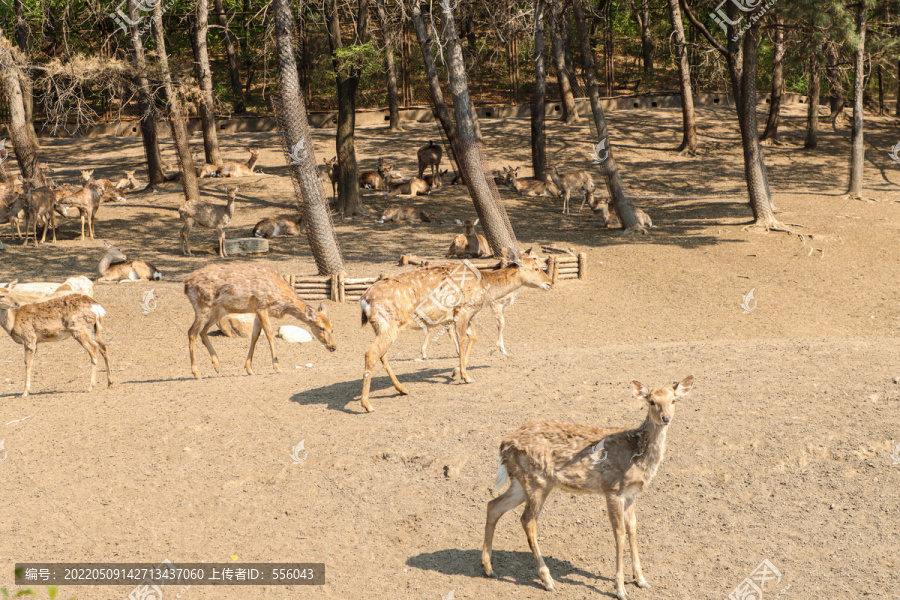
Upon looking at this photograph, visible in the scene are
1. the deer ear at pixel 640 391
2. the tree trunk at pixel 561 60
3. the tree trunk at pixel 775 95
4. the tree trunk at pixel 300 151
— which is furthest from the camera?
the tree trunk at pixel 775 95

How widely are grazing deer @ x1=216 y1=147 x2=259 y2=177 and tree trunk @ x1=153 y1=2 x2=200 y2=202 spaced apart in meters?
5.41

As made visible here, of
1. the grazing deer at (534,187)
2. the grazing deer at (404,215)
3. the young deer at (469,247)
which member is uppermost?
the grazing deer at (534,187)

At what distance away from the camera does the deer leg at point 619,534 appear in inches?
243

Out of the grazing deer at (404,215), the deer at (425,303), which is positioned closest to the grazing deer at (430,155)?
the grazing deer at (404,215)

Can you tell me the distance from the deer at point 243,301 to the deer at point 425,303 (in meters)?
2.17

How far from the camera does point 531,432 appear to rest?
655 centimetres

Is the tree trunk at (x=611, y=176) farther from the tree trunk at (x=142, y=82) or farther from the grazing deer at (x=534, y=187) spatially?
the tree trunk at (x=142, y=82)

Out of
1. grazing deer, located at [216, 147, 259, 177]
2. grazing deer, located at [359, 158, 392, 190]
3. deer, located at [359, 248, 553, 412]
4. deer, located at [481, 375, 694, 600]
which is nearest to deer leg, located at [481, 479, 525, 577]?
deer, located at [481, 375, 694, 600]

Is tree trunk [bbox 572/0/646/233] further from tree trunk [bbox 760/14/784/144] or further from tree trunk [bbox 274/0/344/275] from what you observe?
tree trunk [bbox 760/14/784/144]

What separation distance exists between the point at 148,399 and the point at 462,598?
554 cm

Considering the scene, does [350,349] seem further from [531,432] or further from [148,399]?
[531,432]

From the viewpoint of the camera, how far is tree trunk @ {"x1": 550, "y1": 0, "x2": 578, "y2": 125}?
2345cm

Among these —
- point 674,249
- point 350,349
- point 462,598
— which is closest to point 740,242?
point 674,249

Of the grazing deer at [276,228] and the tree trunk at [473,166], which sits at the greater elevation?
the tree trunk at [473,166]
